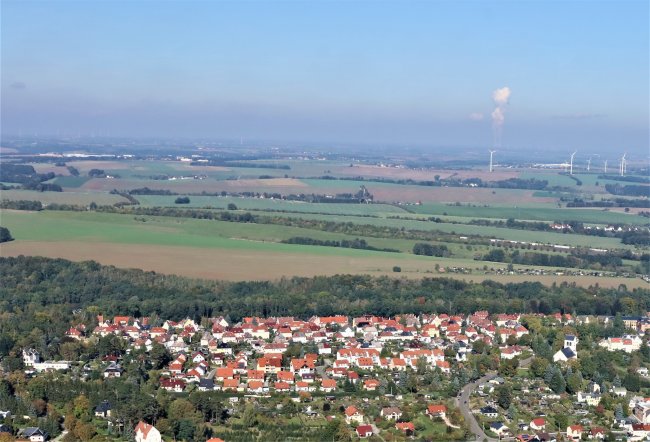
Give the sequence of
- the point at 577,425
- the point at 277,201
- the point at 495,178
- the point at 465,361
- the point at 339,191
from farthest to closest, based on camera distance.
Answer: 1. the point at 495,178
2. the point at 339,191
3. the point at 277,201
4. the point at 465,361
5. the point at 577,425

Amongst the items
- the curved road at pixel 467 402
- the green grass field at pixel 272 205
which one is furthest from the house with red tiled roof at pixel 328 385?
the green grass field at pixel 272 205

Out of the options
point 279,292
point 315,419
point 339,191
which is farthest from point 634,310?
point 339,191

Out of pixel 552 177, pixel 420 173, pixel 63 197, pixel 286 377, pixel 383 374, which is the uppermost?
pixel 552 177

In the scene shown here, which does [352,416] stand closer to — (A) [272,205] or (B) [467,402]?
(B) [467,402]

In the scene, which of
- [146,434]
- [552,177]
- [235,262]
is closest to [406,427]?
[146,434]

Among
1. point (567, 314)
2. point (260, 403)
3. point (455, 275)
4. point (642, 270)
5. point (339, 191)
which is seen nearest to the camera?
point (260, 403)

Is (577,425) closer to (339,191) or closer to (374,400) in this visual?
(374,400)
